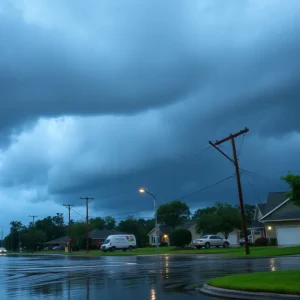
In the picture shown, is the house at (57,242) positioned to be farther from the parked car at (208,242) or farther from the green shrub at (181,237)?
the parked car at (208,242)

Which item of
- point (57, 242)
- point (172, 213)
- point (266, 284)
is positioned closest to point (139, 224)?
point (172, 213)

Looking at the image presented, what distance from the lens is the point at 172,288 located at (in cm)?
1550

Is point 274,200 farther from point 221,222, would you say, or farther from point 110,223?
point 110,223

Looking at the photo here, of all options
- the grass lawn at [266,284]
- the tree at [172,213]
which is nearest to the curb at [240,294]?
the grass lawn at [266,284]

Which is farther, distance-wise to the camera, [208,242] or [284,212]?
[208,242]

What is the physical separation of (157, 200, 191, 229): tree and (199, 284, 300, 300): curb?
13199 centimetres

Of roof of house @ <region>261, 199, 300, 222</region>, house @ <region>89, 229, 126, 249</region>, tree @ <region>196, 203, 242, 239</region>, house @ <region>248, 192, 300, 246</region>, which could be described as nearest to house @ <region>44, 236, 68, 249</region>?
house @ <region>89, 229, 126, 249</region>

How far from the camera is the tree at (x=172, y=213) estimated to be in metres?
147

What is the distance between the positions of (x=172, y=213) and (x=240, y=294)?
452 ft

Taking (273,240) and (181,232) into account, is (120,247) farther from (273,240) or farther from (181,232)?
(273,240)

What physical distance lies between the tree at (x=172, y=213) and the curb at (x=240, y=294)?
131987 millimetres

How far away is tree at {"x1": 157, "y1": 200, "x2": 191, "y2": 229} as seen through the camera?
14675cm

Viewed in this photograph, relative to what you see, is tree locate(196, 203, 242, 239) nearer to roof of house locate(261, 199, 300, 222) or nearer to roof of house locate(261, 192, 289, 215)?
roof of house locate(261, 192, 289, 215)

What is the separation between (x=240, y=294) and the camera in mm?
12453
